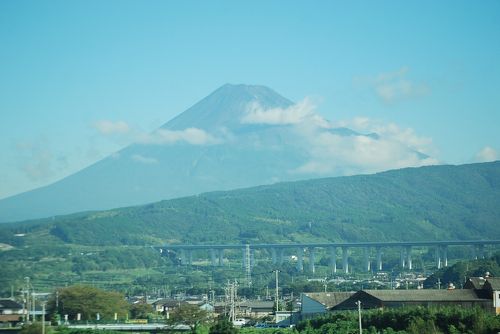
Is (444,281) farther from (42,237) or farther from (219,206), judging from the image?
(219,206)

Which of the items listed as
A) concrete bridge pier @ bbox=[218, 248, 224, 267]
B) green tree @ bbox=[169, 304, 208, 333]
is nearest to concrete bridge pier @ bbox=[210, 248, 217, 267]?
concrete bridge pier @ bbox=[218, 248, 224, 267]

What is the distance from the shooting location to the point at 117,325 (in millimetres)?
47969

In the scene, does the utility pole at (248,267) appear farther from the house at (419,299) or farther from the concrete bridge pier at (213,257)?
the house at (419,299)

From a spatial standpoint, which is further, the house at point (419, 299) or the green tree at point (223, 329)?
the house at point (419, 299)

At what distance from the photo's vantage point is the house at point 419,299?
149 feet

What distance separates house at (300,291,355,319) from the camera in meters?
52.5

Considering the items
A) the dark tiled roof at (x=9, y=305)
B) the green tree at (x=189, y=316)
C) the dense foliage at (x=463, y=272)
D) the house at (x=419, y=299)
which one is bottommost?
the green tree at (x=189, y=316)

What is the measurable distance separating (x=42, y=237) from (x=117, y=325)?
8286 cm

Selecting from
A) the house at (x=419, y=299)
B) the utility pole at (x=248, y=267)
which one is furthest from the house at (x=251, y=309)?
the utility pole at (x=248, y=267)

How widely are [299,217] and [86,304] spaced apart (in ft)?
364

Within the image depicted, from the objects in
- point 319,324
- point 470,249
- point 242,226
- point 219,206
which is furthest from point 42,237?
point 319,324

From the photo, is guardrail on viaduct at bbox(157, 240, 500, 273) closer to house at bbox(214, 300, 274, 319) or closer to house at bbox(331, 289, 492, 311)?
house at bbox(214, 300, 274, 319)

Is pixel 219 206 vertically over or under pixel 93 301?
over

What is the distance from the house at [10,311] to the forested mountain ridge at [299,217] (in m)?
63.1
